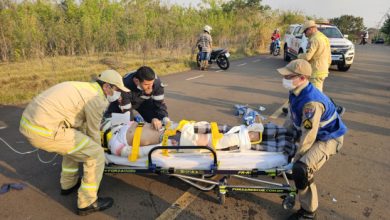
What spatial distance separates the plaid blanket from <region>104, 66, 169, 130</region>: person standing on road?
4.68ft

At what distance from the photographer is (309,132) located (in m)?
2.91

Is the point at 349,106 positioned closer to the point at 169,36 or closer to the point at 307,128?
the point at 307,128

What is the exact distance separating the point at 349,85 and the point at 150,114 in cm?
816

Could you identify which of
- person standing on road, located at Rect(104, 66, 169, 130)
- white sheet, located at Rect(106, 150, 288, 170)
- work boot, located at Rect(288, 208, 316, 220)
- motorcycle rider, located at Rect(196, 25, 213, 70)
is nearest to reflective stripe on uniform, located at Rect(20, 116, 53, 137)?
white sheet, located at Rect(106, 150, 288, 170)

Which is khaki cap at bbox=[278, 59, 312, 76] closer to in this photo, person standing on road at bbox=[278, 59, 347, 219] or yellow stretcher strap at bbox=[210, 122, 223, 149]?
person standing on road at bbox=[278, 59, 347, 219]

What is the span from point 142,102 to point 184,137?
5.57 ft

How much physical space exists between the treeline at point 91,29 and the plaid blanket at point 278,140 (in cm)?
1044

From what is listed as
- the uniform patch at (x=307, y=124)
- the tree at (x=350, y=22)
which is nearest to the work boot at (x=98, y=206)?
the uniform patch at (x=307, y=124)

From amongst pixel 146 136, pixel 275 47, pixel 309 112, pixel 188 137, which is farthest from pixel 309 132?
pixel 275 47

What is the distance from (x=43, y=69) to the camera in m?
Answer: 10.8

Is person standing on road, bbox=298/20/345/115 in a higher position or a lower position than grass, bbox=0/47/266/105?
higher

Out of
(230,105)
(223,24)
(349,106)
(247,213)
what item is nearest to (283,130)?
(247,213)

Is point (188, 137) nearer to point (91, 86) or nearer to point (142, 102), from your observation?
point (91, 86)

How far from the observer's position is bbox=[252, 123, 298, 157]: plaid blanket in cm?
357
